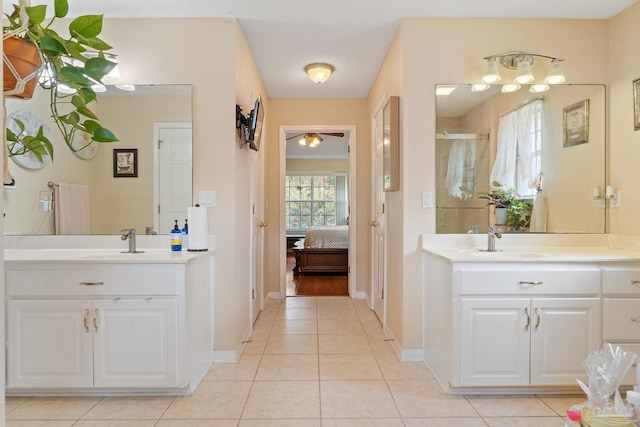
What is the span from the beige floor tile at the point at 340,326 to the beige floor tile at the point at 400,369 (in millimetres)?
577

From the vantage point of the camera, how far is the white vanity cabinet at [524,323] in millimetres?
2025

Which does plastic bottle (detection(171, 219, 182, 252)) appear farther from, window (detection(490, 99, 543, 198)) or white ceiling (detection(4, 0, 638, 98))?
window (detection(490, 99, 543, 198))

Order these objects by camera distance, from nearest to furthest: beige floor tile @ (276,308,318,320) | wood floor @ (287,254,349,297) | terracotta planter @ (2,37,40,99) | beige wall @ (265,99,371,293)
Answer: terracotta planter @ (2,37,40,99) < beige floor tile @ (276,308,318,320) < beige wall @ (265,99,371,293) < wood floor @ (287,254,349,297)

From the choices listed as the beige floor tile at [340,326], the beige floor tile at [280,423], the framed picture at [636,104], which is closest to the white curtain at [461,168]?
the framed picture at [636,104]

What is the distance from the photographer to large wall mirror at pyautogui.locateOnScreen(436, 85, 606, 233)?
257 centimetres

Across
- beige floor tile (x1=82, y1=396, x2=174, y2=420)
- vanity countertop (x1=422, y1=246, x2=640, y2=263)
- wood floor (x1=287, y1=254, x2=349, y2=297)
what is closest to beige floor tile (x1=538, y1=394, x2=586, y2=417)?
vanity countertop (x1=422, y1=246, x2=640, y2=263)

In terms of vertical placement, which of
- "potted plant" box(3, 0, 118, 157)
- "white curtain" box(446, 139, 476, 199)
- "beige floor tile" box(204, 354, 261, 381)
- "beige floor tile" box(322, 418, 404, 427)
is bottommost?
"beige floor tile" box(204, 354, 261, 381)

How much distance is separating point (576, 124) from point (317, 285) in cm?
354

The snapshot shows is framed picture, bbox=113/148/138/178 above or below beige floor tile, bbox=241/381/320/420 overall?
above

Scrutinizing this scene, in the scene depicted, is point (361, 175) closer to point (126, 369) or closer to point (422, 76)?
point (422, 76)

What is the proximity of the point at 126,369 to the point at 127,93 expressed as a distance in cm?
179

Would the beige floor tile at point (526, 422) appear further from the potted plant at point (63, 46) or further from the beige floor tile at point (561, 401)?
the potted plant at point (63, 46)

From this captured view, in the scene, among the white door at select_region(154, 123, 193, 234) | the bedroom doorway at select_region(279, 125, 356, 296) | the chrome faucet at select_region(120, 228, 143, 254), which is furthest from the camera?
the bedroom doorway at select_region(279, 125, 356, 296)

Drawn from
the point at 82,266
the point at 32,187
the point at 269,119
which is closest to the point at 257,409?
the point at 82,266
